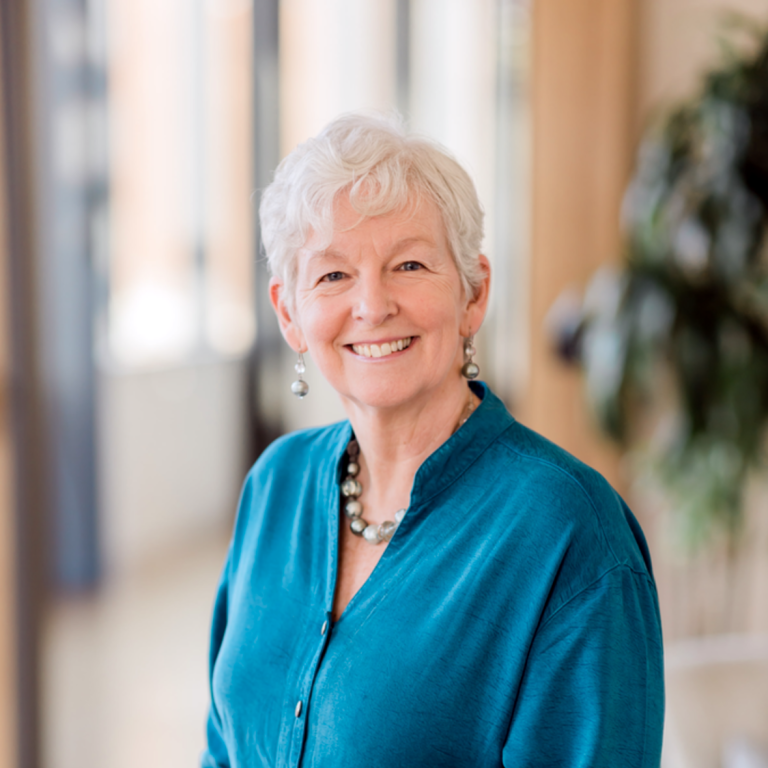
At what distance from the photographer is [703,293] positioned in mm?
2574

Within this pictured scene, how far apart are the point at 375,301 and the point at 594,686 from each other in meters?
0.47

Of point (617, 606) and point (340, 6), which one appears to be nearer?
point (617, 606)

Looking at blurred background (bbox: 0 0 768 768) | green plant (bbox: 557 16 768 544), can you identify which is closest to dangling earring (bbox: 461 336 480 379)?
blurred background (bbox: 0 0 768 768)

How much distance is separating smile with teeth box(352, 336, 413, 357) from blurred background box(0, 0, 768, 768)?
117 cm

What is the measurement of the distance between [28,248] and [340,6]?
2.26 meters

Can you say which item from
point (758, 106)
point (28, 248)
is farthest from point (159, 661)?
point (758, 106)

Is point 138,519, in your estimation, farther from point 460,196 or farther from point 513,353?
point 513,353

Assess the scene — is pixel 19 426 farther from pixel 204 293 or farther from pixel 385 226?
pixel 204 293

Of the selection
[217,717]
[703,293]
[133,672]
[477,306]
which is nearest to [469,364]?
[477,306]

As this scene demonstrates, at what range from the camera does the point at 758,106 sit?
2.47 meters

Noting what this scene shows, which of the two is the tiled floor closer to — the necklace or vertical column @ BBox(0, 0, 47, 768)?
vertical column @ BBox(0, 0, 47, 768)

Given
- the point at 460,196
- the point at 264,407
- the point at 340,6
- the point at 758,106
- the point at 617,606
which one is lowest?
the point at 264,407

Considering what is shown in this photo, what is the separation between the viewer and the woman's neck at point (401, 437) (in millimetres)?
1087

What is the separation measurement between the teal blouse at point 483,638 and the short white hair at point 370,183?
0.22 meters
